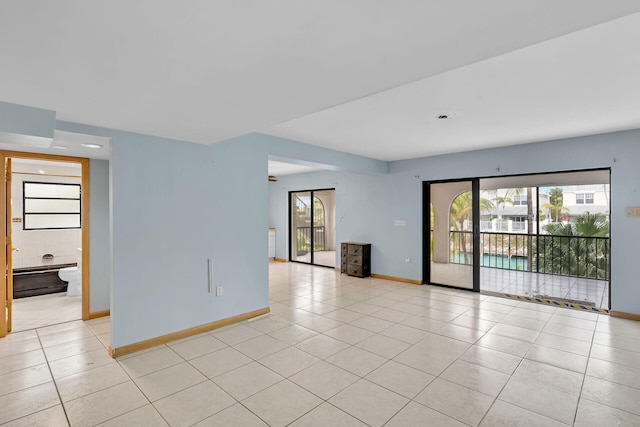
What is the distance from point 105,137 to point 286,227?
20.2 feet

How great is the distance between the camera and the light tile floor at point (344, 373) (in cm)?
224

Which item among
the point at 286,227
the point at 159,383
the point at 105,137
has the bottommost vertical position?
the point at 159,383

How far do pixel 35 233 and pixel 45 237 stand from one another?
177mm

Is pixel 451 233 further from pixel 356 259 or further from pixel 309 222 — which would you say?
pixel 309 222

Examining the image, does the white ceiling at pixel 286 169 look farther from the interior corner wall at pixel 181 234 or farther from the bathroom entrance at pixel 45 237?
the bathroom entrance at pixel 45 237

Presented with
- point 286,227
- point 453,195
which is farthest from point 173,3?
point 286,227

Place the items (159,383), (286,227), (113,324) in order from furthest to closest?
(286,227), (113,324), (159,383)

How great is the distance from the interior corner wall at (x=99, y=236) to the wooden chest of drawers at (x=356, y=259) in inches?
175

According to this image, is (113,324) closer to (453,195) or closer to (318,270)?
(318,270)

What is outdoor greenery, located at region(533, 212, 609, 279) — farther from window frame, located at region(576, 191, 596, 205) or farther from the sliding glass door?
the sliding glass door

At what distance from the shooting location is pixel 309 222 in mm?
8898

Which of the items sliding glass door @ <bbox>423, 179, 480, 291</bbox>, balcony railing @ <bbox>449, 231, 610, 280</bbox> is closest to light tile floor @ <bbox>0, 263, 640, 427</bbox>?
sliding glass door @ <bbox>423, 179, 480, 291</bbox>

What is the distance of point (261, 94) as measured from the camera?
2182 mm

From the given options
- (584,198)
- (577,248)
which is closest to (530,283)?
(577,248)
